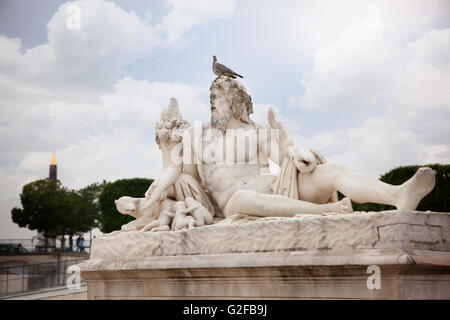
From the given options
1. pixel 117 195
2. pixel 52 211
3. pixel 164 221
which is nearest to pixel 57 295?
pixel 117 195

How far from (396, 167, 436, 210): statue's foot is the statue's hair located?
2.31 meters

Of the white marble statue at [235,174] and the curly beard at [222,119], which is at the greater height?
the curly beard at [222,119]

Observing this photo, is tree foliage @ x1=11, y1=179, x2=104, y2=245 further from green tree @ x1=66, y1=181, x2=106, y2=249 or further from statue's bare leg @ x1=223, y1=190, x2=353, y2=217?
statue's bare leg @ x1=223, y1=190, x2=353, y2=217

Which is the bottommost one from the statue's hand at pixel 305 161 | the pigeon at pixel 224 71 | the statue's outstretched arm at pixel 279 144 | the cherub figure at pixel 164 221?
the cherub figure at pixel 164 221

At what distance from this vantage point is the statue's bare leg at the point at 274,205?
565 cm

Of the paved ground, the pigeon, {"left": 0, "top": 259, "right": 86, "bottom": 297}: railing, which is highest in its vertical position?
the pigeon

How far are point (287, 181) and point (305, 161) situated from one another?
1.00 ft

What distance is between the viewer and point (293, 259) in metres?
4.95

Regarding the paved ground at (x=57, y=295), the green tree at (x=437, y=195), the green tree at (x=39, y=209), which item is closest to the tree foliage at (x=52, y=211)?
the green tree at (x=39, y=209)

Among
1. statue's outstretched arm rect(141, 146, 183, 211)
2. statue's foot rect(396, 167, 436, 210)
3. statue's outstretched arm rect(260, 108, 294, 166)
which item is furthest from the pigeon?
statue's foot rect(396, 167, 436, 210)

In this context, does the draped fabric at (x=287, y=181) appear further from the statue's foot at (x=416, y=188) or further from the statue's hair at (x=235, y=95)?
the statue's foot at (x=416, y=188)

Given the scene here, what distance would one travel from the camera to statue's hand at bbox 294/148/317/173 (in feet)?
19.1

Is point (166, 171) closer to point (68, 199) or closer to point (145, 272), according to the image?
point (145, 272)

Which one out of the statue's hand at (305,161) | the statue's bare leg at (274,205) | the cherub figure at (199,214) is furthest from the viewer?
the cherub figure at (199,214)
